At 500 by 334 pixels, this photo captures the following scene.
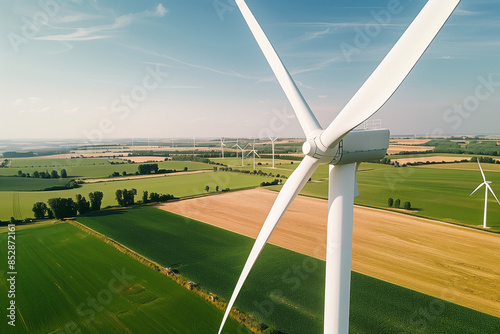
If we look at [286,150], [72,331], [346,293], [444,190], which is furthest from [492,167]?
[72,331]

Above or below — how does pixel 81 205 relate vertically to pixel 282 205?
below

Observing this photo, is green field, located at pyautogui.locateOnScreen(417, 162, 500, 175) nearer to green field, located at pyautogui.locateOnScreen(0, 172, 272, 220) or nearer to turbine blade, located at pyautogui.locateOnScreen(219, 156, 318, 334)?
green field, located at pyautogui.locateOnScreen(0, 172, 272, 220)

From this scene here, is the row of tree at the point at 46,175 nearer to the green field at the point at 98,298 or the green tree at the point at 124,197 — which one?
the green tree at the point at 124,197

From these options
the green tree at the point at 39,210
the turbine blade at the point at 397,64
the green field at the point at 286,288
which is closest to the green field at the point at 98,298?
the green field at the point at 286,288

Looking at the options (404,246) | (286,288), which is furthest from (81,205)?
(404,246)

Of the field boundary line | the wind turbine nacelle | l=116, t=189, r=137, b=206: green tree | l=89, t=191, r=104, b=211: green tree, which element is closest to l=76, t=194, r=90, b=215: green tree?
l=89, t=191, r=104, b=211: green tree

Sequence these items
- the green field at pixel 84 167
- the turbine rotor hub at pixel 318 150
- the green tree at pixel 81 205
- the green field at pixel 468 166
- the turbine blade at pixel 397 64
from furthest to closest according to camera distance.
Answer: the green field at pixel 84 167 < the green field at pixel 468 166 < the green tree at pixel 81 205 < the turbine rotor hub at pixel 318 150 < the turbine blade at pixel 397 64

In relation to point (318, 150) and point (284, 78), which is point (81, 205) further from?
point (318, 150)

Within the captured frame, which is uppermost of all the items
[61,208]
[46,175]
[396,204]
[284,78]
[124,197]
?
[284,78]
